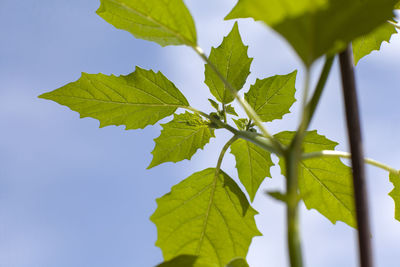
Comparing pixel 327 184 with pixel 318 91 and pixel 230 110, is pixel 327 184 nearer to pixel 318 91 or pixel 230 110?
pixel 230 110

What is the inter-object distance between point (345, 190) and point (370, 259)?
923 mm

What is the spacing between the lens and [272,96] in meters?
1.74

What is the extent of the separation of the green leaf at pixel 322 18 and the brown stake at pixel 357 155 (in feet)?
0.41

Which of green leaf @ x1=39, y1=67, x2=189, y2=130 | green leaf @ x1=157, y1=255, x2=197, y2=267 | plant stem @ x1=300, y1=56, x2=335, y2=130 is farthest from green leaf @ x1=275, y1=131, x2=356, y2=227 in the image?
plant stem @ x1=300, y1=56, x2=335, y2=130

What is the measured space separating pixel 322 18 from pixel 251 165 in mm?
945

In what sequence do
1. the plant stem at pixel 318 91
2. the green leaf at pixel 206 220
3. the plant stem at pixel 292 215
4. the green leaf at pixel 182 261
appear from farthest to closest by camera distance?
the green leaf at pixel 206 220
the green leaf at pixel 182 261
the plant stem at pixel 318 91
the plant stem at pixel 292 215

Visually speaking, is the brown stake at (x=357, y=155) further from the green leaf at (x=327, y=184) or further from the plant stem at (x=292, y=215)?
the green leaf at (x=327, y=184)

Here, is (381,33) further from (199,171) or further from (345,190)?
(199,171)

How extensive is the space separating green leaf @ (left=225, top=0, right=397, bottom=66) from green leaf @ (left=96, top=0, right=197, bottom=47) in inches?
19.0

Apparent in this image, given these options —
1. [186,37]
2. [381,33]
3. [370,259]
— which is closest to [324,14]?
[370,259]

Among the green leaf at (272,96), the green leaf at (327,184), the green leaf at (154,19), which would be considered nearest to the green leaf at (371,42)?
the green leaf at (272,96)

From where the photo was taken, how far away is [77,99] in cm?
162

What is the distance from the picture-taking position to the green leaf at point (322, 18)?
0.74 m

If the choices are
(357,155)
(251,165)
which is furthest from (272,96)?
(357,155)
